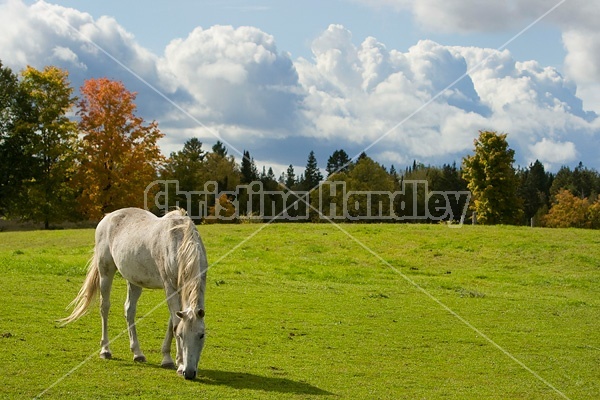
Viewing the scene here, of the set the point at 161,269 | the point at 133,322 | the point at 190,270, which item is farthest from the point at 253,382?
the point at 133,322

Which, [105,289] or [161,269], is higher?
[161,269]

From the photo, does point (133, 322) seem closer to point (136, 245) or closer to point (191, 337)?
point (136, 245)

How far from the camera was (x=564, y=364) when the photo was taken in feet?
33.2

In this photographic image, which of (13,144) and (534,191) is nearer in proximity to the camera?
(13,144)

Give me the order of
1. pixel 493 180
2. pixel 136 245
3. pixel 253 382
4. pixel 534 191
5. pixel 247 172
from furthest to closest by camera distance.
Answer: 1. pixel 534 191
2. pixel 247 172
3. pixel 493 180
4. pixel 136 245
5. pixel 253 382

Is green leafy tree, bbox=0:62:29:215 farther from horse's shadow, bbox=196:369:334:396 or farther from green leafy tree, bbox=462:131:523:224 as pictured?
horse's shadow, bbox=196:369:334:396

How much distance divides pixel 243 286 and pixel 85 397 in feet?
34.8

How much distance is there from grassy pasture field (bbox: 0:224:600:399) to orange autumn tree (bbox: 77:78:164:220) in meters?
17.1

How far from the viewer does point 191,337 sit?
760 cm

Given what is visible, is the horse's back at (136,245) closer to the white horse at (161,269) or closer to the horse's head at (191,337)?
the white horse at (161,269)

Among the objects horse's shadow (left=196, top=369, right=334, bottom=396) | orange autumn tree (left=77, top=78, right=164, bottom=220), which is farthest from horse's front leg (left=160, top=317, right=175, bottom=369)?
orange autumn tree (left=77, top=78, right=164, bottom=220)

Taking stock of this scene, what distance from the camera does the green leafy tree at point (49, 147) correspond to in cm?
4372

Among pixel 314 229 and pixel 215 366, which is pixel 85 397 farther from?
pixel 314 229

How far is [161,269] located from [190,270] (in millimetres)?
727
